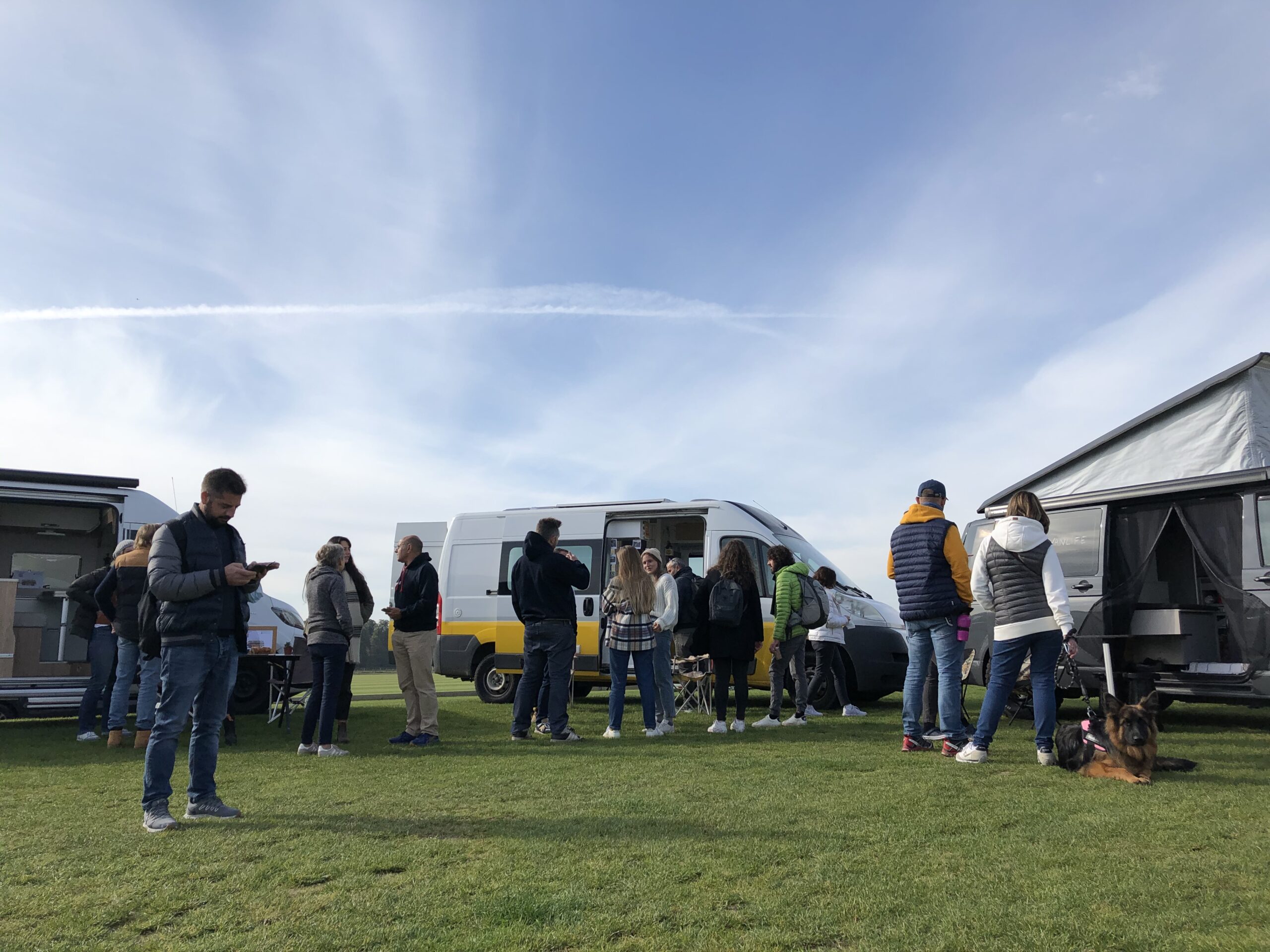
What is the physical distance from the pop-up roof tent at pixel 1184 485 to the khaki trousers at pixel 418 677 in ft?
18.5

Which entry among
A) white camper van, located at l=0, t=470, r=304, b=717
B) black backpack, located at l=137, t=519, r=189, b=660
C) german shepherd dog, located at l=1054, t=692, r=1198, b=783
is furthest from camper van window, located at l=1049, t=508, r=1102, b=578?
white camper van, located at l=0, t=470, r=304, b=717

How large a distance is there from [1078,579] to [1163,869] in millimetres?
5799

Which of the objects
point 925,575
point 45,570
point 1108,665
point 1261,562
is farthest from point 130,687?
point 1261,562

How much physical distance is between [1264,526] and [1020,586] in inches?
120

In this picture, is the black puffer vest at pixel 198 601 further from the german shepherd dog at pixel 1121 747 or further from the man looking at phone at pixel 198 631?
the german shepherd dog at pixel 1121 747

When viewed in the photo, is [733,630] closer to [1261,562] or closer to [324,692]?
[324,692]

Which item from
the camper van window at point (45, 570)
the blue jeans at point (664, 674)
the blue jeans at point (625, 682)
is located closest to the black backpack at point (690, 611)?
the blue jeans at point (664, 674)

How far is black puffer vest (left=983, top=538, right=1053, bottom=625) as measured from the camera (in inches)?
227

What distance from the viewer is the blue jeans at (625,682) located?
764 centimetres

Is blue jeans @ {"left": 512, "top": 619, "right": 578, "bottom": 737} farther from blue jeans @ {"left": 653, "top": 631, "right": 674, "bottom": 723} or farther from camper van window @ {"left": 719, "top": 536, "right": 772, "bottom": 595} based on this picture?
camper van window @ {"left": 719, "top": 536, "right": 772, "bottom": 595}

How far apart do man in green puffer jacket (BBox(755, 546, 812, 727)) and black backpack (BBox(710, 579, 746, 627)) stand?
466 mm

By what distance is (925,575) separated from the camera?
20.5ft

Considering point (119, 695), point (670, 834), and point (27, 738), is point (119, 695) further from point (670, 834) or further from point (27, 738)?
point (670, 834)

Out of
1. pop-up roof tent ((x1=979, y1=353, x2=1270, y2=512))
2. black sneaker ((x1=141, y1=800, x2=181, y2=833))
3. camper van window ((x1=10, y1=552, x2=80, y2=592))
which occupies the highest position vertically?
pop-up roof tent ((x1=979, y1=353, x2=1270, y2=512))
